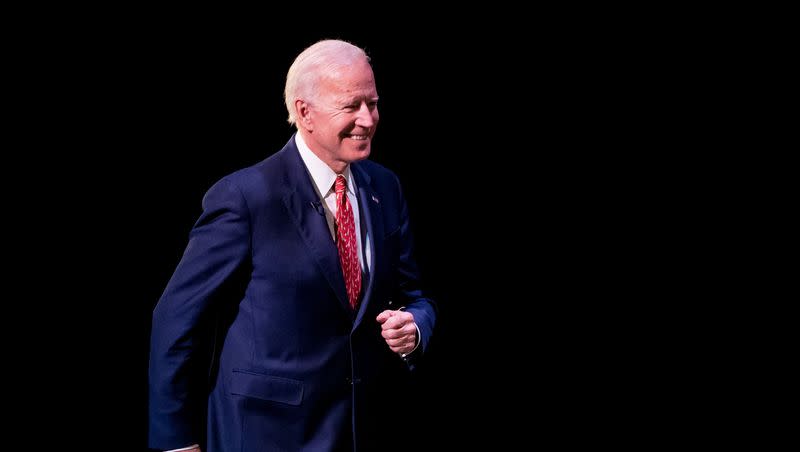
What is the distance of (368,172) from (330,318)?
1.52 feet

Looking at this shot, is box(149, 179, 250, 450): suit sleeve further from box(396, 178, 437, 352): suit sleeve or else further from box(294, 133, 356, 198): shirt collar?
box(396, 178, 437, 352): suit sleeve

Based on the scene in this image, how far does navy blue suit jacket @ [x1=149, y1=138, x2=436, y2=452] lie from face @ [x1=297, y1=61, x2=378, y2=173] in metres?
0.10

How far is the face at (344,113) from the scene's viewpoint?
2.32 meters

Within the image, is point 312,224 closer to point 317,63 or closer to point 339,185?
point 339,185

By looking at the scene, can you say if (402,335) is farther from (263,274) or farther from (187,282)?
(187,282)

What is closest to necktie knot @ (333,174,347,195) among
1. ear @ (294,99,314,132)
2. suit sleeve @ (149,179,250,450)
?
ear @ (294,99,314,132)

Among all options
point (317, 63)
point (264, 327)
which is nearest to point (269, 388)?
point (264, 327)

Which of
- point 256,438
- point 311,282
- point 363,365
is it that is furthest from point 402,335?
point 256,438

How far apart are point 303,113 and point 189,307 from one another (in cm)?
57

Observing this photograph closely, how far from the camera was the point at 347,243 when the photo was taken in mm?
2428

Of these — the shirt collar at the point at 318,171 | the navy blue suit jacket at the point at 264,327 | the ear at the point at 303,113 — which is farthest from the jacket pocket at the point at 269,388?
the ear at the point at 303,113

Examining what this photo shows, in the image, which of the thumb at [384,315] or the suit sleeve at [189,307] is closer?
the suit sleeve at [189,307]

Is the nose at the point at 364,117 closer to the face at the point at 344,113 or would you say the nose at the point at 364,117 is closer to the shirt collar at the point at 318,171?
the face at the point at 344,113

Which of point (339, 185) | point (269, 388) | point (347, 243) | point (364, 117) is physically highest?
point (364, 117)
